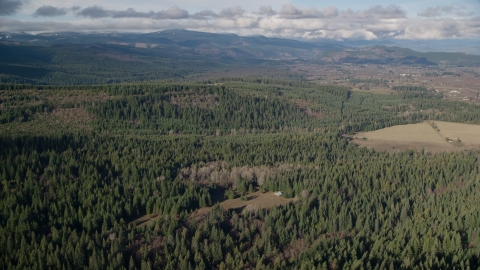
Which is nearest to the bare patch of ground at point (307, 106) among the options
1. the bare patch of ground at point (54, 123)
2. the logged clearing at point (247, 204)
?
the bare patch of ground at point (54, 123)

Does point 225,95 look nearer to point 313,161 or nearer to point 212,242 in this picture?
point 313,161

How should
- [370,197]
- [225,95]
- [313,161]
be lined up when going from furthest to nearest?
[225,95], [313,161], [370,197]

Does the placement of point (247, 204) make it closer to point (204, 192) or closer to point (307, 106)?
point (204, 192)

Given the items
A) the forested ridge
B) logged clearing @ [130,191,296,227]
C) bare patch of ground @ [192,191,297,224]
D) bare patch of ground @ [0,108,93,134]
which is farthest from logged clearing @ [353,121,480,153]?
bare patch of ground @ [0,108,93,134]

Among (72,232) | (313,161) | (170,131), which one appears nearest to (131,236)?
(72,232)

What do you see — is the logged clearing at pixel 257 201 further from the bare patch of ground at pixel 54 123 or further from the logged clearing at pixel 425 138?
the bare patch of ground at pixel 54 123

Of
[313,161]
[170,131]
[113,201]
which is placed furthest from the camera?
[170,131]

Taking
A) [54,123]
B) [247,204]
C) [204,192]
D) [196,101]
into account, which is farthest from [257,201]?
[196,101]

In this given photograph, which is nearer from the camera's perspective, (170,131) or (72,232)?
(72,232)
